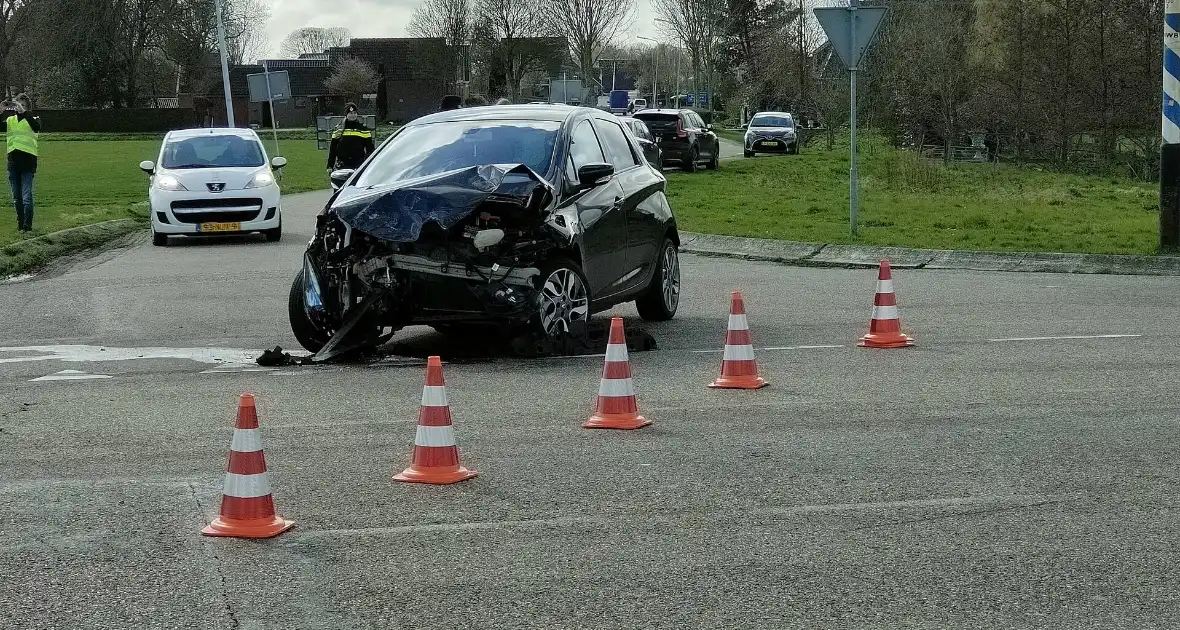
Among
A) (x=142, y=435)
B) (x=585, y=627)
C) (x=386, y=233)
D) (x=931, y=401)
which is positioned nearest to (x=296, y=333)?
(x=386, y=233)

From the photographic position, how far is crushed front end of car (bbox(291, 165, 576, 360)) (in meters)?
10.0

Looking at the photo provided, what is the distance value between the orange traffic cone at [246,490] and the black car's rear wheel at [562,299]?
15.3 ft

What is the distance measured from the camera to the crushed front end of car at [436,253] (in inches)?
395

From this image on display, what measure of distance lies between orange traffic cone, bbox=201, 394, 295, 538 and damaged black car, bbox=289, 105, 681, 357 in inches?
170

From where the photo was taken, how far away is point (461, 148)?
11.2 meters

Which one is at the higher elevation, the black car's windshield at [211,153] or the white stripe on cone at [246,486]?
the black car's windshield at [211,153]

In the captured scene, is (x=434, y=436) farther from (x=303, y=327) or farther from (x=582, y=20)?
(x=582, y=20)

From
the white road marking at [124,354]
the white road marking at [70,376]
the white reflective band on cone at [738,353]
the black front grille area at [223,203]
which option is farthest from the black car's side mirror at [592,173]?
the black front grille area at [223,203]

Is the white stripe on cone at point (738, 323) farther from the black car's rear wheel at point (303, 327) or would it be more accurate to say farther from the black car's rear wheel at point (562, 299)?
the black car's rear wheel at point (303, 327)

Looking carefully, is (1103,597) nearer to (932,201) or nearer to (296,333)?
(296,333)

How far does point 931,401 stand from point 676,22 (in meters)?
90.2

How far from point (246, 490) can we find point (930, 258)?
13326mm

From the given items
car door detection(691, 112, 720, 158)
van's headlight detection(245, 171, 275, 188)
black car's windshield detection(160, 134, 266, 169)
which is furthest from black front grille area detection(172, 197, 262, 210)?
car door detection(691, 112, 720, 158)

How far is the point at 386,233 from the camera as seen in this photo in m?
9.98
